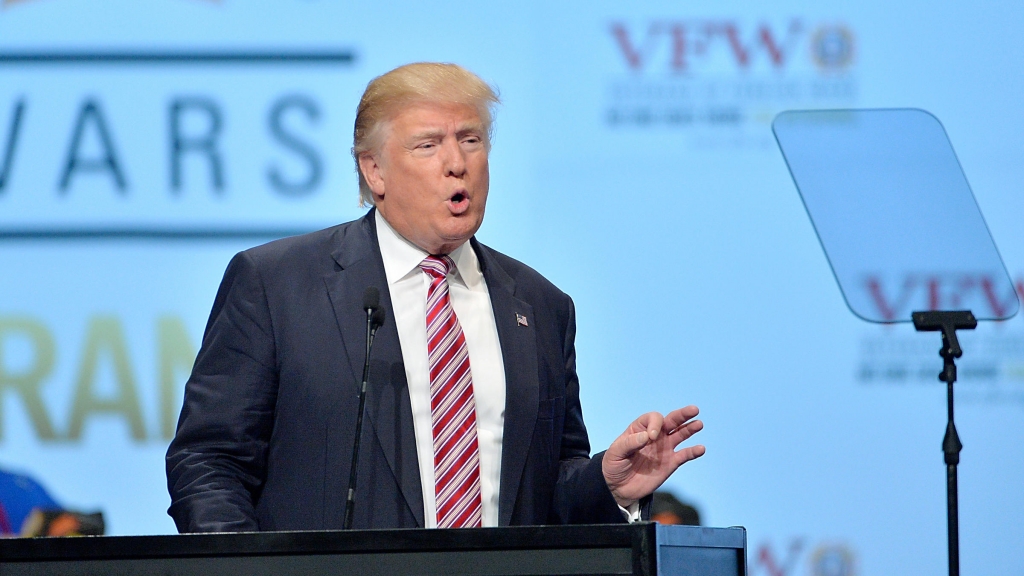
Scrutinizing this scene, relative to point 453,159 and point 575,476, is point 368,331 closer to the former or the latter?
point 453,159

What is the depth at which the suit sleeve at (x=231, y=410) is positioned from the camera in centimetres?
197

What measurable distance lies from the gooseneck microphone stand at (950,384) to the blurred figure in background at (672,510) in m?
0.86

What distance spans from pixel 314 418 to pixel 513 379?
0.36 metres

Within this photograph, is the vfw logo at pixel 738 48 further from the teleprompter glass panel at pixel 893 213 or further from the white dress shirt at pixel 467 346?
the white dress shirt at pixel 467 346

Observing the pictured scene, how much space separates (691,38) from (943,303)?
114cm

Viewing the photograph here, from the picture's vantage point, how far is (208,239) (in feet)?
12.8

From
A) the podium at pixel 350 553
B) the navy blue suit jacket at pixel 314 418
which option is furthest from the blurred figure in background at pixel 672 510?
the podium at pixel 350 553

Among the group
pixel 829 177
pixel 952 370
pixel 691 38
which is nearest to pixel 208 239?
pixel 691 38

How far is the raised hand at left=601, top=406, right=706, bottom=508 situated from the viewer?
191 cm

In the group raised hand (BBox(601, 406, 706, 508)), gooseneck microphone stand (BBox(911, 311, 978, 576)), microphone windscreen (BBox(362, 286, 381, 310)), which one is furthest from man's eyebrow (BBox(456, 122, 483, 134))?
gooseneck microphone stand (BBox(911, 311, 978, 576))

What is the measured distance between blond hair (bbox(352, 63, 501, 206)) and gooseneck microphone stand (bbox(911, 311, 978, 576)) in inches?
53.7

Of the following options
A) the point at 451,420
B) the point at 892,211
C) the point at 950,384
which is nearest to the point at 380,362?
the point at 451,420

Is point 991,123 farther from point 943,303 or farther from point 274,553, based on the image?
point 274,553

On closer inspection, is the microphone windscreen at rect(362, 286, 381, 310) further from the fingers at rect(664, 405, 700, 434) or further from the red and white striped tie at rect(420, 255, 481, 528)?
the fingers at rect(664, 405, 700, 434)
